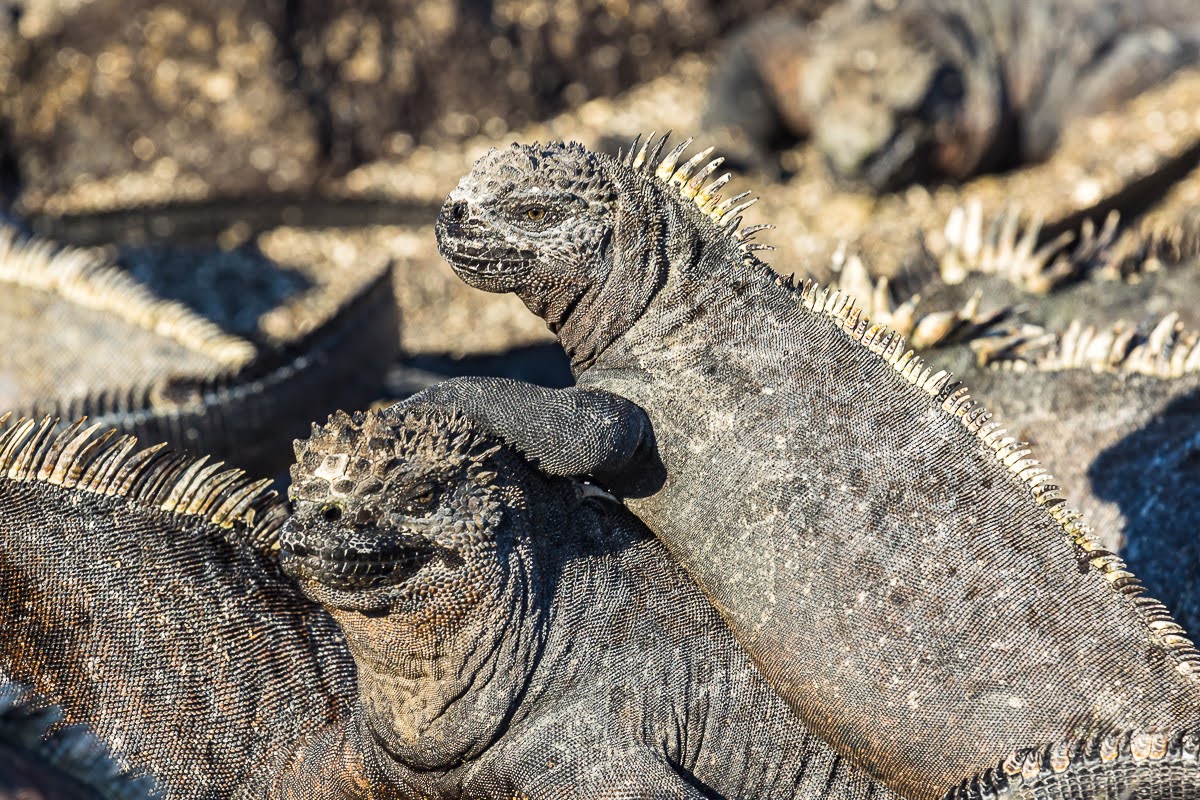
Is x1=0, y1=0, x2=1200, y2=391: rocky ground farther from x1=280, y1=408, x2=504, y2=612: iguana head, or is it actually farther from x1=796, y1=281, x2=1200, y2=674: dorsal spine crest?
x1=280, y1=408, x2=504, y2=612: iguana head

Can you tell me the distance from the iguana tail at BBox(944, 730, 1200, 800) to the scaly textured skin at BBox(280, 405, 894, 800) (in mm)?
285

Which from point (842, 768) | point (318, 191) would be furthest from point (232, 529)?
point (318, 191)

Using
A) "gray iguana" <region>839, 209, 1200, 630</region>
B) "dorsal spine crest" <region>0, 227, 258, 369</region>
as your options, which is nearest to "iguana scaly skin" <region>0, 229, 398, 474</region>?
"dorsal spine crest" <region>0, 227, 258, 369</region>

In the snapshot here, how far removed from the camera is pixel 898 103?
23.8ft

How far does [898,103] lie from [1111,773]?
561 cm

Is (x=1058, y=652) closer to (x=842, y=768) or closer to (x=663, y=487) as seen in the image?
(x=842, y=768)

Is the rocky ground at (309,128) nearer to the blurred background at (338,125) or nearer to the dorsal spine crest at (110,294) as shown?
the blurred background at (338,125)

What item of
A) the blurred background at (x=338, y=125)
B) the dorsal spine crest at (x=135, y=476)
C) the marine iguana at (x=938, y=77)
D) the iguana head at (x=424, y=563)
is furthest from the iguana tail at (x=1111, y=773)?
the marine iguana at (x=938, y=77)

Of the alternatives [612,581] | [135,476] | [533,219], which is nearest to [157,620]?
[135,476]

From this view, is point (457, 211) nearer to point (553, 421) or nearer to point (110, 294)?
point (553, 421)

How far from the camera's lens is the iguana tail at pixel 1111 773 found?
209cm

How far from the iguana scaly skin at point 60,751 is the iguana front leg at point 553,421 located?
82cm

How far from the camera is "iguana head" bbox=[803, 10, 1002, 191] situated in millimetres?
7230

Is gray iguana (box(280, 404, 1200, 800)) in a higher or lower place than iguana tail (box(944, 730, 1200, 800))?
lower
